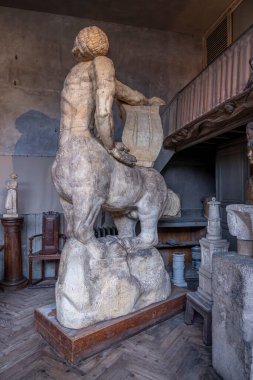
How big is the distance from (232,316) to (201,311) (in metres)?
0.65

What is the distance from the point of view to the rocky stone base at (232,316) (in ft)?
4.74

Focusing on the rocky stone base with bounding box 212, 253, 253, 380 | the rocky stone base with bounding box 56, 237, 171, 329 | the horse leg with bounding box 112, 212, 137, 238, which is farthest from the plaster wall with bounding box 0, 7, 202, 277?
the rocky stone base with bounding box 212, 253, 253, 380

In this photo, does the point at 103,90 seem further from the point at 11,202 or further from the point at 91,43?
the point at 11,202

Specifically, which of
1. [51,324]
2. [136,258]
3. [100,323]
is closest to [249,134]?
[136,258]

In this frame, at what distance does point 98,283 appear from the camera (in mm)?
1998

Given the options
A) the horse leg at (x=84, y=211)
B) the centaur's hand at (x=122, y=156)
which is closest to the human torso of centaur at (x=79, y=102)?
the centaur's hand at (x=122, y=156)

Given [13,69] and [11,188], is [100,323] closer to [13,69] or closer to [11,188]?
[11,188]

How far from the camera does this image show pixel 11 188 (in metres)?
3.74

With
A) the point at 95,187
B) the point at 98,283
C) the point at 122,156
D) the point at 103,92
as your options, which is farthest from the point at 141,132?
the point at 98,283

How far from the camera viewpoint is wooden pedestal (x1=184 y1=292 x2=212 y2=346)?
6.76 ft

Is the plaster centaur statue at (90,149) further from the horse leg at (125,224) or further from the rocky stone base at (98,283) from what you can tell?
the horse leg at (125,224)

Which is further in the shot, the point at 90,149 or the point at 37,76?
the point at 37,76

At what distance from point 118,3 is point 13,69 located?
6.71ft

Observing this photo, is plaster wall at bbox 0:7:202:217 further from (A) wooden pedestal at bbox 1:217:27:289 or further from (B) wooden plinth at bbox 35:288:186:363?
(B) wooden plinth at bbox 35:288:186:363
